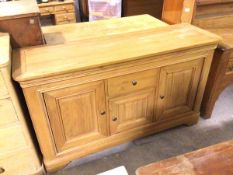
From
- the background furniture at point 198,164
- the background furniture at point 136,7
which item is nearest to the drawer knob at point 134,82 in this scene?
the background furniture at point 198,164

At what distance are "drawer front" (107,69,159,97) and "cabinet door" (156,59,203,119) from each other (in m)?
0.07

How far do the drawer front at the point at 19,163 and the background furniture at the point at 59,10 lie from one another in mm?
2512

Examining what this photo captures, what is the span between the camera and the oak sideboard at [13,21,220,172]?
3.69ft

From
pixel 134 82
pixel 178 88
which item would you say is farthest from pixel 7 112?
pixel 178 88

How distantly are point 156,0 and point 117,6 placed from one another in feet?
2.72

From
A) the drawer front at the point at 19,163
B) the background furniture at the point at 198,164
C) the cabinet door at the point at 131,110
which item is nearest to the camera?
the background furniture at the point at 198,164

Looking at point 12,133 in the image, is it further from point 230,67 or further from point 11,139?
point 230,67

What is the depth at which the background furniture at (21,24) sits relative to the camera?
1.17 metres

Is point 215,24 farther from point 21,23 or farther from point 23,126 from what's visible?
point 23,126

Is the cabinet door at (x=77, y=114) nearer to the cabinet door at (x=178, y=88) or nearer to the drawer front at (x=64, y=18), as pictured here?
the cabinet door at (x=178, y=88)

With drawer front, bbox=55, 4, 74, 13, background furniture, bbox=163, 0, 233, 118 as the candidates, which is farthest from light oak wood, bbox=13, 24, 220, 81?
drawer front, bbox=55, 4, 74, 13

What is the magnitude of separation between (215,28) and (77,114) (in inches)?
60.9

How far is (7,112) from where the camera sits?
1.07 metres

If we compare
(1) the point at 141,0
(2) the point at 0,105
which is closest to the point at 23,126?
(2) the point at 0,105
